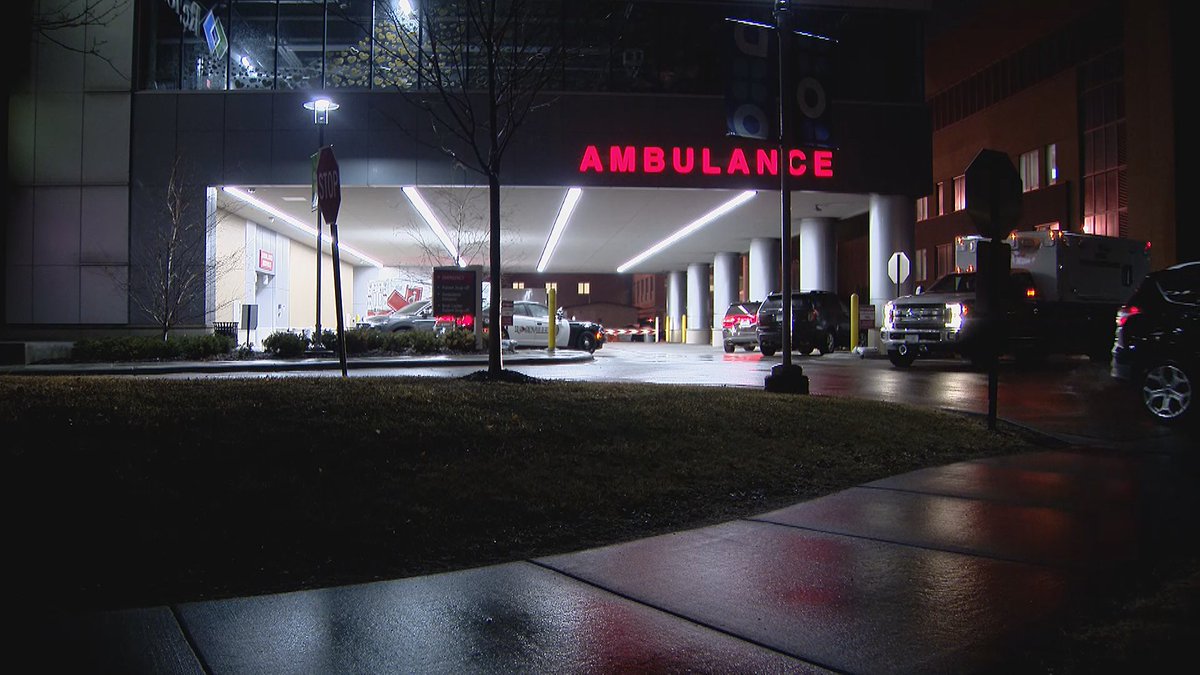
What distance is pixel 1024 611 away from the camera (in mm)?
3734

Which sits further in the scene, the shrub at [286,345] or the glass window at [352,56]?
the glass window at [352,56]

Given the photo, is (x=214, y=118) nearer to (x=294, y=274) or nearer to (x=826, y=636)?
(x=294, y=274)

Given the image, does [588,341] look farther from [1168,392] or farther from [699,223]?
[1168,392]

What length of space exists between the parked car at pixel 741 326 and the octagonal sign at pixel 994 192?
1969cm

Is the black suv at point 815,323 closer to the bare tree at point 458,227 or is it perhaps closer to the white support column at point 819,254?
the white support column at point 819,254

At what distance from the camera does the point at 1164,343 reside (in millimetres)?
9789

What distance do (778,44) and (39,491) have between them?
416 inches

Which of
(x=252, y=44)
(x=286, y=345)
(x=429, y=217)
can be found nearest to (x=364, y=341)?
(x=286, y=345)

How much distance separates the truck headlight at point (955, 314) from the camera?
700 inches

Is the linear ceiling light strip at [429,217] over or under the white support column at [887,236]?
over

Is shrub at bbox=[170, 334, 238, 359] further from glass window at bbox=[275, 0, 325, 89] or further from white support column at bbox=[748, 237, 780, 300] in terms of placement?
white support column at bbox=[748, 237, 780, 300]

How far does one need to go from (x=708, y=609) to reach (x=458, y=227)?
1192 inches

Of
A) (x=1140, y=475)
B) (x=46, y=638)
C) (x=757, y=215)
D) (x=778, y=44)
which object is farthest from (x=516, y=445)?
(x=757, y=215)

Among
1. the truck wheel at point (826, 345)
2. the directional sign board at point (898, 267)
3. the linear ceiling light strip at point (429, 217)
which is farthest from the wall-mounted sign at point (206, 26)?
the directional sign board at point (898, 267)
